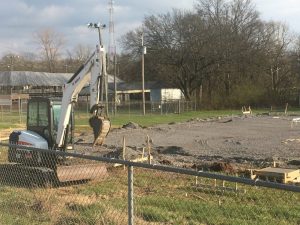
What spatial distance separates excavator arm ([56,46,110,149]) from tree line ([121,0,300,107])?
203 feet

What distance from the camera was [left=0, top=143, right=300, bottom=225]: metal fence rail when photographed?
338 inches

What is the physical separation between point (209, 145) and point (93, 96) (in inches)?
516

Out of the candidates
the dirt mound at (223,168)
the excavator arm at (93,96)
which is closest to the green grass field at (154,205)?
the excavator arm at (93,96)

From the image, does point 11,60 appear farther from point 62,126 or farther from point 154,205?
point 154,205

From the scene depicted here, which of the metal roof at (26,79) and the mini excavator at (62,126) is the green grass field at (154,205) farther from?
the metal roof at (26,79)

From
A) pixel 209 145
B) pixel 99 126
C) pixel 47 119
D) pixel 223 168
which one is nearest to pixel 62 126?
pixel 47 119

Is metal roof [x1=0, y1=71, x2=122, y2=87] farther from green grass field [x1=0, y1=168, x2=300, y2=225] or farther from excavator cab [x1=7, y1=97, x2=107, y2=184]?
green grass field [x1=0, y1=168, x2=300, y2=225]

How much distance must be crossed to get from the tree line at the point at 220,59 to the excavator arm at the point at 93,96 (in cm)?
6190

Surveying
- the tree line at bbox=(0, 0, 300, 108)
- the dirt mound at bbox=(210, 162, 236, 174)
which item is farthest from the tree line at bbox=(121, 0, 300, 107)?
the dirt mound at bbox=(210, 162, 236, 174)

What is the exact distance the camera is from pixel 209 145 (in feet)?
90.6

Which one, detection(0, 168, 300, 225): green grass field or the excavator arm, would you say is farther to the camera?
the excavator arm

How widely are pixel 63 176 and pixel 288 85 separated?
71.0 metres

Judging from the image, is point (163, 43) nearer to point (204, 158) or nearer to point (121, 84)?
point (121, 84)

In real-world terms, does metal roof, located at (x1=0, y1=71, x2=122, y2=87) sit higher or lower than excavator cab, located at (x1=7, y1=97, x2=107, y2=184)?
higher
